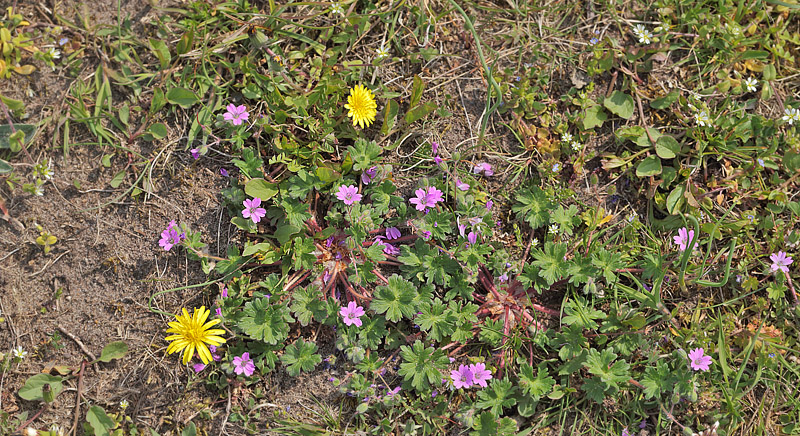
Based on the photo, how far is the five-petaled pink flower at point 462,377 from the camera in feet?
10.6

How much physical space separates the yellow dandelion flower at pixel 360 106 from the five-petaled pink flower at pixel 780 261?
2668 millimetres

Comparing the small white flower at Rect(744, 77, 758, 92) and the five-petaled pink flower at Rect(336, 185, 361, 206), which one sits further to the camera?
the small white flower at Rect(744, 77, 758, 92)

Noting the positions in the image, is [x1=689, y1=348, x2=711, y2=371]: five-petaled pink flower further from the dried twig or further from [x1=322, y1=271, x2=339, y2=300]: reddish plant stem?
the dried twig

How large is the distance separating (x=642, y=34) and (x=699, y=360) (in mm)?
2124

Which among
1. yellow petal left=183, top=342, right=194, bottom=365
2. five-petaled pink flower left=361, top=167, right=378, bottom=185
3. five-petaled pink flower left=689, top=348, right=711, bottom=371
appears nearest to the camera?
Answer: yellow petal left=183, top=342, right=194, bottom=365

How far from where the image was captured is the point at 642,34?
147 inches

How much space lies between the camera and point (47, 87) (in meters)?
3.63

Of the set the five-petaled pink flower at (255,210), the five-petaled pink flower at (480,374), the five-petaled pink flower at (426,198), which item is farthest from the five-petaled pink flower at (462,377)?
the five-petaled pink flower at (255,210)

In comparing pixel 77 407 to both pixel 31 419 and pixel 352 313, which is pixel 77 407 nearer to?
pixel 31 419

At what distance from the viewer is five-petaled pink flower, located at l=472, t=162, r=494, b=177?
3.54 metres

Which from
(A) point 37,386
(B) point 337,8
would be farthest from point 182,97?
(A) point 37,386

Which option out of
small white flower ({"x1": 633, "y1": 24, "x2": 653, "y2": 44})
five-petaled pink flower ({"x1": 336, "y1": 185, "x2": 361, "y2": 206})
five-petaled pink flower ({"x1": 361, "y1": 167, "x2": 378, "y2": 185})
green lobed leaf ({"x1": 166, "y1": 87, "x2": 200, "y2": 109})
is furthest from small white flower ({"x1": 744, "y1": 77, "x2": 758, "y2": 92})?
green lobed leaf ({"x1": 166, "y1": 87, "x2": 200, "y2": 109})

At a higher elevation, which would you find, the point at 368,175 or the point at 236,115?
the point at 236,115

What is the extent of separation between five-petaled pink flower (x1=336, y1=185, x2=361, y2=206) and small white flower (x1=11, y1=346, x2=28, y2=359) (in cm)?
215
